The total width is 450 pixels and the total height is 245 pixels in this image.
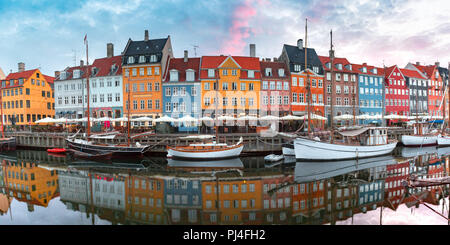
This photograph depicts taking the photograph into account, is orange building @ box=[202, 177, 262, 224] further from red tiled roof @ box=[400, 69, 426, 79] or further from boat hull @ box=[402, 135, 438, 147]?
red tiled roof @ box=[400, 69, 426, 79]

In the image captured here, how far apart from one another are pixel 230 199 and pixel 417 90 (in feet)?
195

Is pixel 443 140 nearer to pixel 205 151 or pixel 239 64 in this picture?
pixel 239 64

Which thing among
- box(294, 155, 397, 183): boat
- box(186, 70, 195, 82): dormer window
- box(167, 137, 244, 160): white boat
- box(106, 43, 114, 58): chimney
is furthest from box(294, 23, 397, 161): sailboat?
box(106, 43, 114, 58): chimney

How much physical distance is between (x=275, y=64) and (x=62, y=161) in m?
32.2

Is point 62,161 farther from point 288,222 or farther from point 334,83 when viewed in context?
point 334,83

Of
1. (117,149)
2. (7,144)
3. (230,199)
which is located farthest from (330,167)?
(7,144)

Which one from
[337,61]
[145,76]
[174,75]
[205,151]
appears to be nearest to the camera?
[205,151]

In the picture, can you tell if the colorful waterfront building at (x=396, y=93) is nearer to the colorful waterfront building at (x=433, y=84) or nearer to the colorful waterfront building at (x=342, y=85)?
the colorful waterfront building at (x=433, y=84)

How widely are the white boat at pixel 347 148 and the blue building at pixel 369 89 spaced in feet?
77.3

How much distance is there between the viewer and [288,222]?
1022cm

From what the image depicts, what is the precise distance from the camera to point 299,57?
4281cm

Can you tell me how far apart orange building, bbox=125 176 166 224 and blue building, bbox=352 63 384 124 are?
1707 inches

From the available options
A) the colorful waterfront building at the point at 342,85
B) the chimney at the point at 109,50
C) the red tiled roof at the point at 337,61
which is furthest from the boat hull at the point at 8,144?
the red tiled roof at the point at 337,61

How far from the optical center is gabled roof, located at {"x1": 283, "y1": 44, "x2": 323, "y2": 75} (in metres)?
41.9
